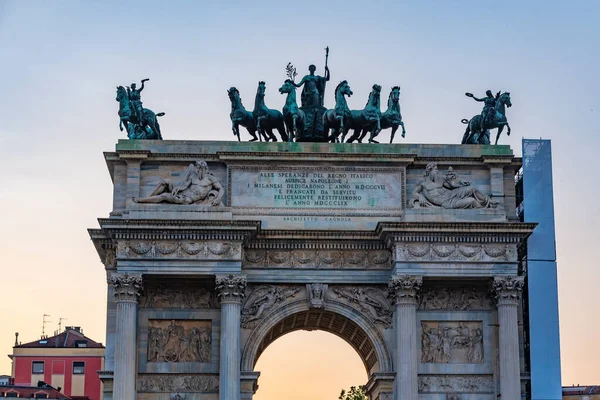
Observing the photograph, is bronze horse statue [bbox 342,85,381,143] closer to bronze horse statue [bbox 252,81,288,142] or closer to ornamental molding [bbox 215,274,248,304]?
bronze horse statue [bbox 252,81,288,142]

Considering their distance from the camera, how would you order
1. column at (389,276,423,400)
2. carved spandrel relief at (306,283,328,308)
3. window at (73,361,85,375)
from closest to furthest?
column at (389,276,423,400), carved spandrel relief at (306,283,328,308), window at (73,361,85,375)

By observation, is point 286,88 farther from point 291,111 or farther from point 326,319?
point 326,319

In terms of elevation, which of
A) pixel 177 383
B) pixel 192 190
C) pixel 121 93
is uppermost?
pixel 121 93

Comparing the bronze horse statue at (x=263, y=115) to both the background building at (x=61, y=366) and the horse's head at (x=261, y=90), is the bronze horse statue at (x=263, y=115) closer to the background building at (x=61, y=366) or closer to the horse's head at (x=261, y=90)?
the horse's head at (x=261, y=90)

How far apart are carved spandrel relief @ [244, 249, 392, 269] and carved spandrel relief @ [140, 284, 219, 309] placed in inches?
56.3

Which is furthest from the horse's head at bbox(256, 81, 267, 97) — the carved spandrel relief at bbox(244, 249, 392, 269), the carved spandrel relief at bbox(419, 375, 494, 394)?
the carved spandrel relief at bbox(419, 375, 494, 394)

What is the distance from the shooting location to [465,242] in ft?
131

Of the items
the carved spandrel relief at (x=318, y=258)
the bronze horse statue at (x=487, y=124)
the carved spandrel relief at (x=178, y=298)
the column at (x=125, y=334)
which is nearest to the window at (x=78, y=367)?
the carved spandrel relief at (x=178, y=298)

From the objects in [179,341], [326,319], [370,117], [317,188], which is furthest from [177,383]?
[370,117]

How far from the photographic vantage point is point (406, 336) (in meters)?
39.5

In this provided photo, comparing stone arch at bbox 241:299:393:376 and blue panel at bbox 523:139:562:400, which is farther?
blue panel at bbox 523:139:562:400

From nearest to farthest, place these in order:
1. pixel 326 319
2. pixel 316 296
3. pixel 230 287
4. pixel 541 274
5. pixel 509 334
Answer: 1. pixel 230 287
2. pixel 509 334
3. pixel 316 296
4. pixel 541 274
5. pixel 326 319

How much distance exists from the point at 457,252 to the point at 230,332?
6.82 metres

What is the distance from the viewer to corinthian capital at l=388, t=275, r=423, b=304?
39.5 metres
